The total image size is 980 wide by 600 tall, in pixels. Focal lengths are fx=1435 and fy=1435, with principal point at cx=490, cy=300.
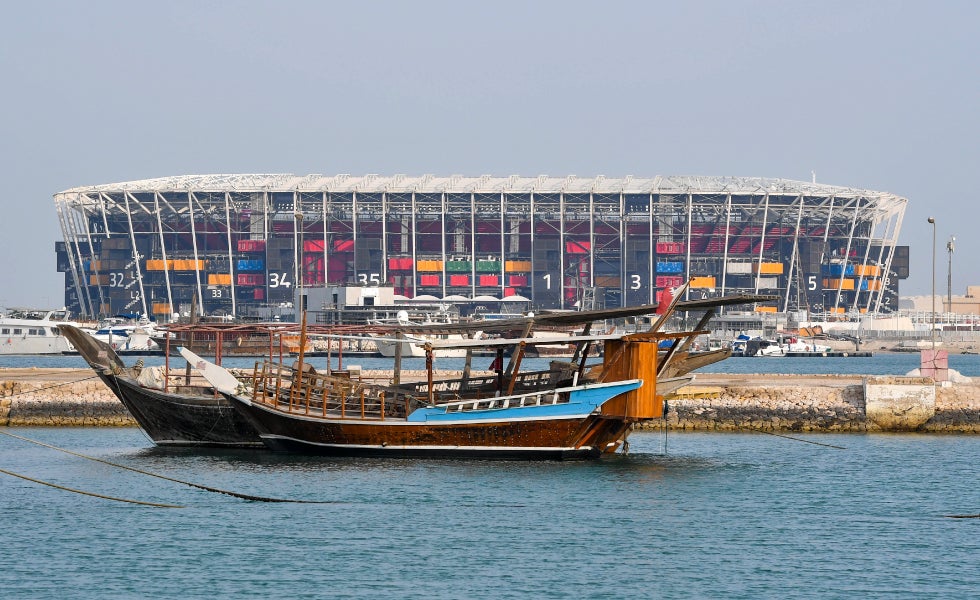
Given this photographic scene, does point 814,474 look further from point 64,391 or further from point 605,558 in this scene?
point 64,391

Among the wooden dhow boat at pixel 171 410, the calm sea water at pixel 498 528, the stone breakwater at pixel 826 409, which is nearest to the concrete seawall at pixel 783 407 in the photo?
the stone breakwater at pixel 826 409

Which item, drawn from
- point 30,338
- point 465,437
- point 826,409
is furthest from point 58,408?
point 30,338

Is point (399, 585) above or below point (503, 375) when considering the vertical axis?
below

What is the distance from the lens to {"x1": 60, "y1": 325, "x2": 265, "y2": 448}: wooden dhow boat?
43188 millimetres

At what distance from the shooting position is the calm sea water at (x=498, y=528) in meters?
25.8

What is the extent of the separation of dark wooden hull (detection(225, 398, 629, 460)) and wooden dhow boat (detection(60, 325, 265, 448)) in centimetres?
366

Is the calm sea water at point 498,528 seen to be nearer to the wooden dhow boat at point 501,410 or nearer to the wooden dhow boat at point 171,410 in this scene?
the wooden dhow boat at point 501,410

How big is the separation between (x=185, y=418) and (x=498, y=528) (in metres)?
16.2

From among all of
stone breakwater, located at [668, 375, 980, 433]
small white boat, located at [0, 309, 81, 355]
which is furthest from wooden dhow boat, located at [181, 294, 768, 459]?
small white boat, located at [0, 309, 81, 355]

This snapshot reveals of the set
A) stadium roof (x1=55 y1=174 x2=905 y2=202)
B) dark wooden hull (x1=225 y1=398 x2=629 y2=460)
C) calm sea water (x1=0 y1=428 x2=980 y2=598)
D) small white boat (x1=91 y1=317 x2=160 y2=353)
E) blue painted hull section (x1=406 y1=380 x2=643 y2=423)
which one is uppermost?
stadium roof (x1=55 y1=174 x2=905 y2=202)

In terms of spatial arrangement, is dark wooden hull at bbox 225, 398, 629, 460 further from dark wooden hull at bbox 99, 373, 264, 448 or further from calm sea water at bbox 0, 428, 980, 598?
dark wooden hull at bbox 99, 373, 264, 448

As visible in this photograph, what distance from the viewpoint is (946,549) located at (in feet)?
95.1

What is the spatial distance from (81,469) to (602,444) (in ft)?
46.9

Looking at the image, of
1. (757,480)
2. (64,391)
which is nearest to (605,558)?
(757,480)
